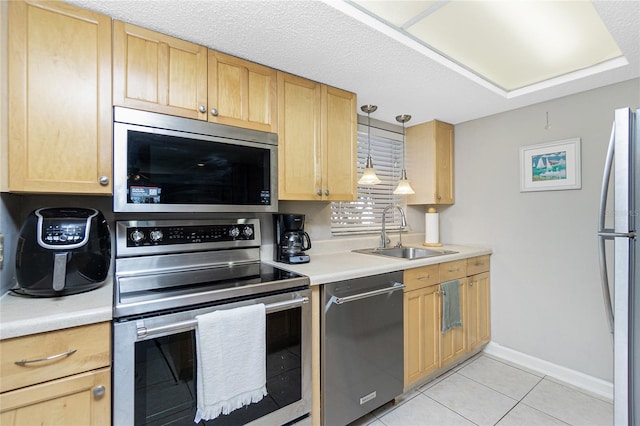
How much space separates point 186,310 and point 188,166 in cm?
74

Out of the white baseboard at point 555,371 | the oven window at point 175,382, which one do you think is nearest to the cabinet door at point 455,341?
the white baseboard at point 555,371

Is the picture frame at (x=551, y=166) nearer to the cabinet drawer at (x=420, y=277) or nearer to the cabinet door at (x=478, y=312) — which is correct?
the cabinet door at (x=478, y=312)

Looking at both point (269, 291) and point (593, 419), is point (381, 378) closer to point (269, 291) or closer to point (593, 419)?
point (269, 291)

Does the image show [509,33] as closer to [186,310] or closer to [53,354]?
[186,310]

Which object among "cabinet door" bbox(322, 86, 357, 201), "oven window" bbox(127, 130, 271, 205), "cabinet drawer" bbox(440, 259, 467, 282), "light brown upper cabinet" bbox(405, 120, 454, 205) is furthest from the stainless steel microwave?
"light brown upper cabinet" bbox(405, 120, 454, 205)

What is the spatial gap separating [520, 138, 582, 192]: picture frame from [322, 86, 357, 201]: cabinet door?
1515 mm

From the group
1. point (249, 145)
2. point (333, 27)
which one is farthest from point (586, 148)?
point (249, 145)

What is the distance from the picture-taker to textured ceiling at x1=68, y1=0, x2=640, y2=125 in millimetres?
1278

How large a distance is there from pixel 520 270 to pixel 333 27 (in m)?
2.43

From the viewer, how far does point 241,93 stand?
5.44 ft

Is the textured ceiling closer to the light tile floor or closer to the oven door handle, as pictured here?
the oven door handle

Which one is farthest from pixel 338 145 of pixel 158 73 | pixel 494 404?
pixel 494 404

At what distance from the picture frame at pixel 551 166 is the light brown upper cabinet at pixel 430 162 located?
63 centimetres

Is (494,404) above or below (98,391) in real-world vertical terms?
below
